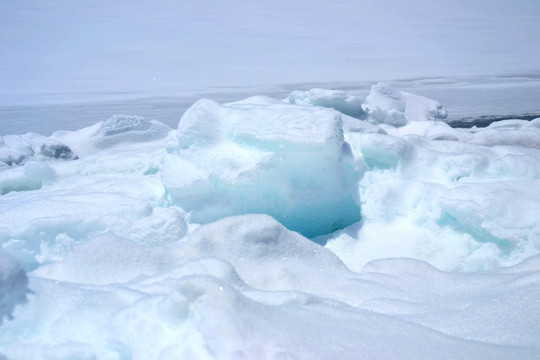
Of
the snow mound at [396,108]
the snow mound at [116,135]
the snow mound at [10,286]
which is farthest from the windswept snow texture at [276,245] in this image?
the snow mound at [396,108]

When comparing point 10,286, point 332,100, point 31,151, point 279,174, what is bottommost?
point 31,151

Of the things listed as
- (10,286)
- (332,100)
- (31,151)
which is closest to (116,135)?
(31,151)

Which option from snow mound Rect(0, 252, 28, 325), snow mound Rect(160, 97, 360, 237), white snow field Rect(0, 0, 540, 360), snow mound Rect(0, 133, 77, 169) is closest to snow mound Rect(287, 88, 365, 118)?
white snow field Rect(0, 0, 540, 360)

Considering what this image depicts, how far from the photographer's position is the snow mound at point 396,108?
18.6ft

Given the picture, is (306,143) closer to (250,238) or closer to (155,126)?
(250,238)

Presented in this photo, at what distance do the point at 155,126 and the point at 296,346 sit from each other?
15.1 feet

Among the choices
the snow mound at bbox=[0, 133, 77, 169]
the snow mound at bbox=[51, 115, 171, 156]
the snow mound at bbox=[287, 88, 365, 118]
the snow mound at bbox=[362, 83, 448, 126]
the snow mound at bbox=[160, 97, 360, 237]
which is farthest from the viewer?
the snow mound at bbox=[362, 83, 448, 126]

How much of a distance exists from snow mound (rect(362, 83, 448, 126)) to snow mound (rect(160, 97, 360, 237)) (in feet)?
7.71

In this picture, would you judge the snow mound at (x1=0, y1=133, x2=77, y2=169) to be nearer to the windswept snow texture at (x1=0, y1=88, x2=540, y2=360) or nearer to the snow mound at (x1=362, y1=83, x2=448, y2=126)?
the windswept snow texture at (x1=0, y1=88, x2=540, y2=360)

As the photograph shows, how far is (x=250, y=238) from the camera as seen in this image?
8.00ft

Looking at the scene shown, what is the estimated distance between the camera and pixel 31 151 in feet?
16.8

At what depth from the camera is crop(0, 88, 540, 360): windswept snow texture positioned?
55.1 inches

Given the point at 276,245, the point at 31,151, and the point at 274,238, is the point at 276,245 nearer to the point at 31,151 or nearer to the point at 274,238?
the point at 274,238

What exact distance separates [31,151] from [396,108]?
387 cm
